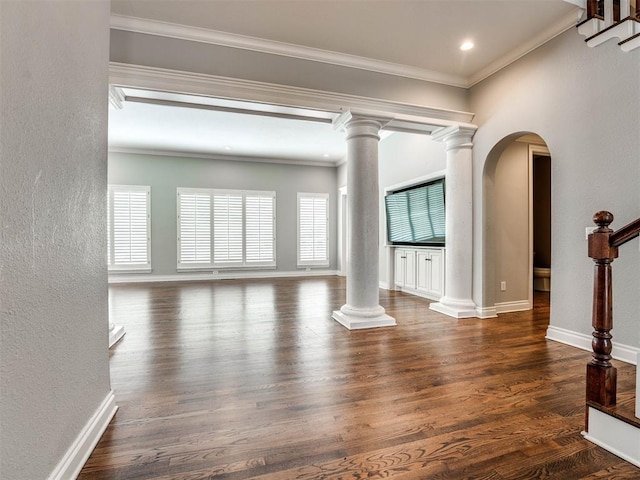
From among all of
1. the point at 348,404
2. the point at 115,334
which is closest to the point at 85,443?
the point at 348,404

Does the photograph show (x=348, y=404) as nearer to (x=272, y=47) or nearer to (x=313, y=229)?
(x=272, y=47)

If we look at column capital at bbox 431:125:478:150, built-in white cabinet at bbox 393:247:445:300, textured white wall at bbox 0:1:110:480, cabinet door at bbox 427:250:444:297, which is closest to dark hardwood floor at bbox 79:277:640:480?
textured white wall at bbox 0:1:110:480

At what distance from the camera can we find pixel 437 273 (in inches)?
195

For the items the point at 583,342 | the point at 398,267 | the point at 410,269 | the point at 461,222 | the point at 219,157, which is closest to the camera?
the point at 583,342

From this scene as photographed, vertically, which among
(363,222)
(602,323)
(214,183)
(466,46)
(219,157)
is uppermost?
(466,46)

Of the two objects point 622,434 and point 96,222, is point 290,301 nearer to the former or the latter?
point 96,222

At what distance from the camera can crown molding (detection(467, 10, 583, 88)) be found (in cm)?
295

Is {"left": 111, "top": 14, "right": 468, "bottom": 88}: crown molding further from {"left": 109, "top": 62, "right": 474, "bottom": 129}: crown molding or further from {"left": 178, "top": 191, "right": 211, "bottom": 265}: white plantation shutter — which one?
{"left": 178, "top": 191, "right": 211, "bottom": 265}: white plantation shutter

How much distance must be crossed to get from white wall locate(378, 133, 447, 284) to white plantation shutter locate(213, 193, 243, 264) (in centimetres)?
342

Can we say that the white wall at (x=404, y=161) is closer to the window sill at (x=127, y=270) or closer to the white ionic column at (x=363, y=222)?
the white ionic column at (x=363, y=222)

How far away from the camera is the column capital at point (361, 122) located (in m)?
3.58

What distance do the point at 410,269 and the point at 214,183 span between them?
4842 mm

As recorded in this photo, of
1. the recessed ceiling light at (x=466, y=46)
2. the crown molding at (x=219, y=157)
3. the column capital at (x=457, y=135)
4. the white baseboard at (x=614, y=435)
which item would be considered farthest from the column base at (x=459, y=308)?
the crown molding at (x=219, y=157)

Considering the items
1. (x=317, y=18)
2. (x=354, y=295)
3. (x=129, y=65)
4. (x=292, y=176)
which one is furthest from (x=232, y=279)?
(x=317, y=18)
